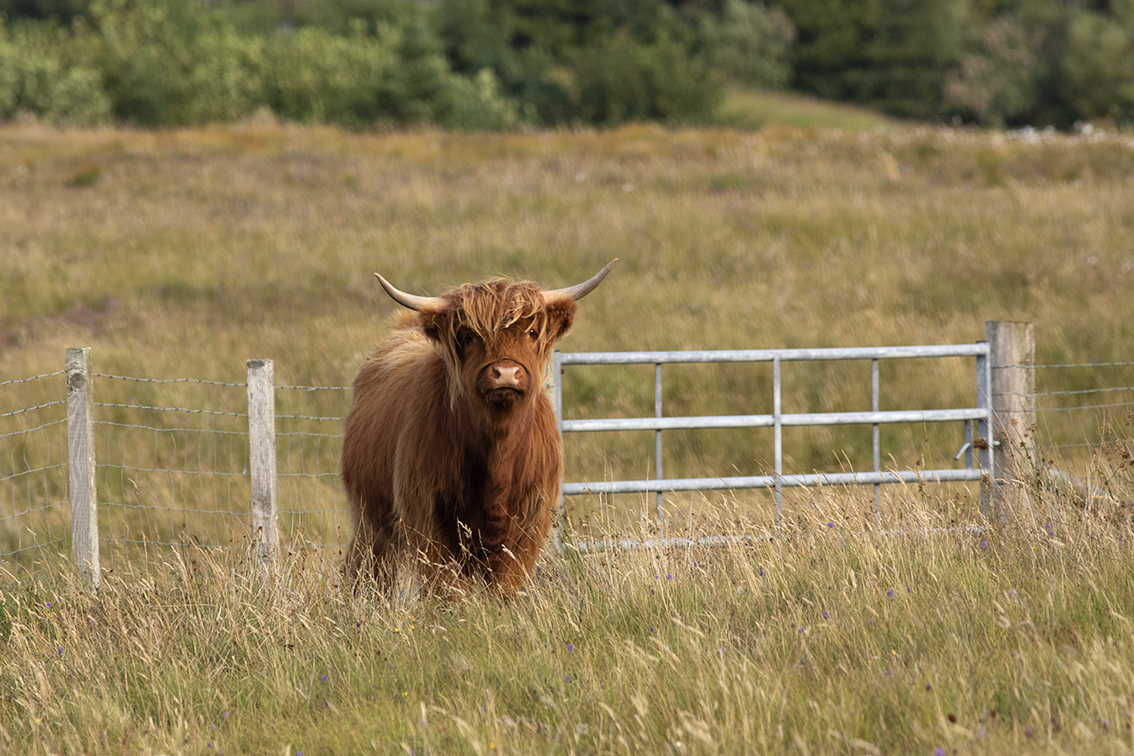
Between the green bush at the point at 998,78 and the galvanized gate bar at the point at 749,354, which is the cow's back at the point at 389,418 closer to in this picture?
the galvanized gate bar at the point at 749,354

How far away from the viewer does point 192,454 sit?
838 cm

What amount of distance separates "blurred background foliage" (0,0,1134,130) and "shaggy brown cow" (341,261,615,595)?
3039 centimetres

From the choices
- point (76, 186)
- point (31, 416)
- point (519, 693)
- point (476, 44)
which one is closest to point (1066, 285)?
point (519, 693)

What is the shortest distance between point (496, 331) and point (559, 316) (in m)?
0.41

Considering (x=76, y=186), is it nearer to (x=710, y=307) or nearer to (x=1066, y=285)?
(x=710, y=307)

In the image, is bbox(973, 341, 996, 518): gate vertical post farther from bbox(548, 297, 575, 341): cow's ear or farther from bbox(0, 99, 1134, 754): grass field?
bbox(548, 297, 575, 341): cow's ear

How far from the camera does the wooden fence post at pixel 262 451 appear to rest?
16.7 ft

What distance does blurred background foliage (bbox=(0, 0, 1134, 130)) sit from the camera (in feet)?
123

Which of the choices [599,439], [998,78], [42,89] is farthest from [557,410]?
[998,78]

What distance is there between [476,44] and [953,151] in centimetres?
3368

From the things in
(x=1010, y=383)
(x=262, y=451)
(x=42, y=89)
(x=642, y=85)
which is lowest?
(x=262, y=451)

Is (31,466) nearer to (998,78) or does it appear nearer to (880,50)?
(998,78)

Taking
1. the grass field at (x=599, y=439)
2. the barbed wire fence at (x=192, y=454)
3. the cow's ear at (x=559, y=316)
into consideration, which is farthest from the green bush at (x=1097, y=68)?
the cow's ear at (x=559, y=316)

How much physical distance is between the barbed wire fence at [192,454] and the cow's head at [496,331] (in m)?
2.49
